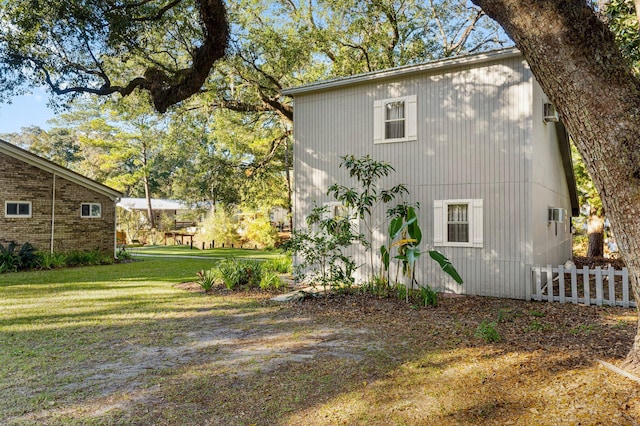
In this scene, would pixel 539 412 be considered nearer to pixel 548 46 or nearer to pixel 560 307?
pixel 548 46

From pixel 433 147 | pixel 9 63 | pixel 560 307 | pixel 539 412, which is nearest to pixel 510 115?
pixel 433 147

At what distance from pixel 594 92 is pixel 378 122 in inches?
282

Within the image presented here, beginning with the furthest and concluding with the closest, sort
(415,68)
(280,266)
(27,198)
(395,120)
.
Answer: (27,198) → (280,266) → (395,120) → (415,68)

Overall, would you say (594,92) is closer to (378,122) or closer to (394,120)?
(394,120)

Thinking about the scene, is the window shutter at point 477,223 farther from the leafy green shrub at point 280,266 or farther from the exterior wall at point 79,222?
the exterior wall at point 79,222

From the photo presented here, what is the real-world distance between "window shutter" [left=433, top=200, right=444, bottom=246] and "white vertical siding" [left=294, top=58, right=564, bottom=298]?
0.47 feet

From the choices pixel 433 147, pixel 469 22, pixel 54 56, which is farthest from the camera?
pixel 469 22

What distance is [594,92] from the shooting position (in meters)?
3.34

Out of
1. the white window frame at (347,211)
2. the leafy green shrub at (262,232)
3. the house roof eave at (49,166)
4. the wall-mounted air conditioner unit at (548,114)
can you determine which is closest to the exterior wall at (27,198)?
the house roof eave at (49,166)

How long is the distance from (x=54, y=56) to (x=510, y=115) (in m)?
11.5

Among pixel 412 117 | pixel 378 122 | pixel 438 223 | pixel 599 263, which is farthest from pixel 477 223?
pixel 599 263

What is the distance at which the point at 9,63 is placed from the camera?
1028 centimetres

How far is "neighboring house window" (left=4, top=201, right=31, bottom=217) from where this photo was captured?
14.6 metres

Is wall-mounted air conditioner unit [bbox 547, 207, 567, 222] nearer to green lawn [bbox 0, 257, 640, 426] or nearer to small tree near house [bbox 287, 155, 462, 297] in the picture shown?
green lawn [bbox 0, 257, 640, 426]
